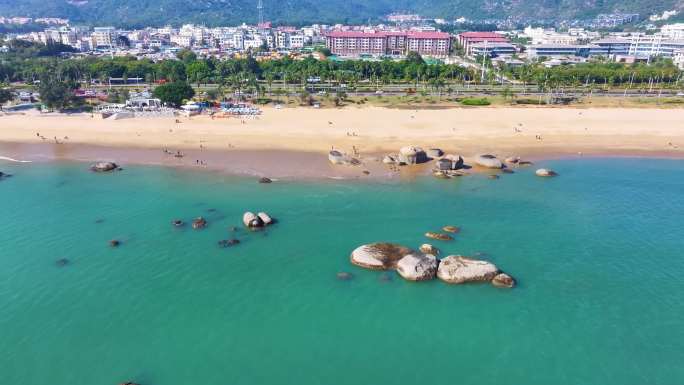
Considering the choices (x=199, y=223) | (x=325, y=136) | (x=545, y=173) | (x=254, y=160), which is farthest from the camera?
(x=325, y=136)

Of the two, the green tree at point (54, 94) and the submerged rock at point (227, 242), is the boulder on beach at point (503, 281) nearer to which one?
the submerged rock at point (227, 242)

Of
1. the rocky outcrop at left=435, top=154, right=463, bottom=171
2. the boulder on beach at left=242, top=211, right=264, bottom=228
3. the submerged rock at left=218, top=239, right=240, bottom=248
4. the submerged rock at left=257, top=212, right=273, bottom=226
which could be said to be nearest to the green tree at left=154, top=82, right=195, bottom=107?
the rocky outcrop at left=435, top=154, right=463, bottom=171

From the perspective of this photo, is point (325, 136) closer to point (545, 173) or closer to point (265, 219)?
point (265, 219)

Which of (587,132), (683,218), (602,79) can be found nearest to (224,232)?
(683,218)

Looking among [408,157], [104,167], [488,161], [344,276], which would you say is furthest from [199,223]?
[488,161]

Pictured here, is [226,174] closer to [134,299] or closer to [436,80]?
[134,299]

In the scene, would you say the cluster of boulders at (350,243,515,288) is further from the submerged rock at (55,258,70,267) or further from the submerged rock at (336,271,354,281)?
the submerged rock at (55,258,70,267)
